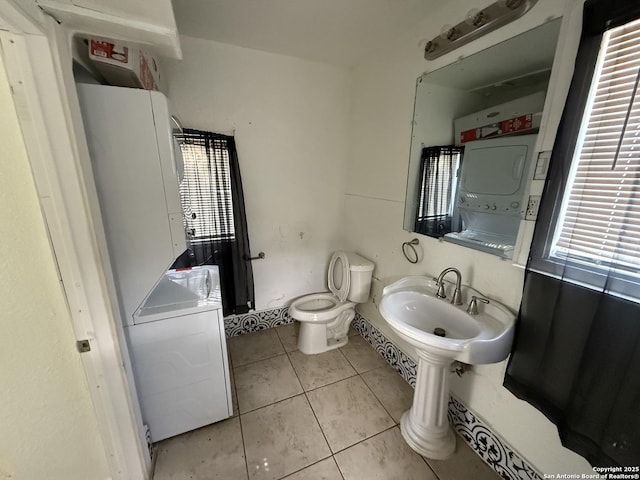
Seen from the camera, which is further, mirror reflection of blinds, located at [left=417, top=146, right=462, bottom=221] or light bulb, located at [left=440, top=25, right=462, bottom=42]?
mirror reflection of blinds, located at [left=417, top=146, right=462, bottom=221]

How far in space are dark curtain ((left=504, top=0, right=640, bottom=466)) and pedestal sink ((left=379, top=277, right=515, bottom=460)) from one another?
118 millimetres

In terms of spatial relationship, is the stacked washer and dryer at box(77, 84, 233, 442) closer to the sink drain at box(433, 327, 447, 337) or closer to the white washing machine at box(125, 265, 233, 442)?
the white washing machine at box(125, 265, 233, 442)

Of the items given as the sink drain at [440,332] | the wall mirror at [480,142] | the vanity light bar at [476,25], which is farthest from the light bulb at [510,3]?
the sink drain at [440,332]

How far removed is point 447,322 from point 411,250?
19.5 inches

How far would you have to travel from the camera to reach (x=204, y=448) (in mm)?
1267

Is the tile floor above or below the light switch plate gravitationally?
below

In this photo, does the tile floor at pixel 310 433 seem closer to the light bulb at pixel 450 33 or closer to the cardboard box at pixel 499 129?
the cardboard box at pixel 499 129

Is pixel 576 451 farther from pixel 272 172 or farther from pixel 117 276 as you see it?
pixel 272 172

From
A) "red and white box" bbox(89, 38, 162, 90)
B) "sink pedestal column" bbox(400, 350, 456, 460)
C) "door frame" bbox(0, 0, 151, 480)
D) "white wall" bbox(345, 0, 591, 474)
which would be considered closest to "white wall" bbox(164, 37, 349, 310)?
"white wall" bbox(345, 0, 591, 474)

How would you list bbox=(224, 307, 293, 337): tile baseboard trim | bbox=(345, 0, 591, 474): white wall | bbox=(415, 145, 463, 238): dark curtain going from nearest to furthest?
bbox=(345, 0, 591, 474): white wall < bbox=(415, 145, 463, 238): dark curtain < bbox=(224, 307, 293, 337): tile baseboard trim

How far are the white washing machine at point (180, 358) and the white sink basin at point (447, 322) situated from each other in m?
0.90

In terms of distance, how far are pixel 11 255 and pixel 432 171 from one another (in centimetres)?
187

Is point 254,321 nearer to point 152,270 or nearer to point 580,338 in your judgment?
point 152,270

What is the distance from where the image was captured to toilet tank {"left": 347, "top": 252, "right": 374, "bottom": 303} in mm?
1927
